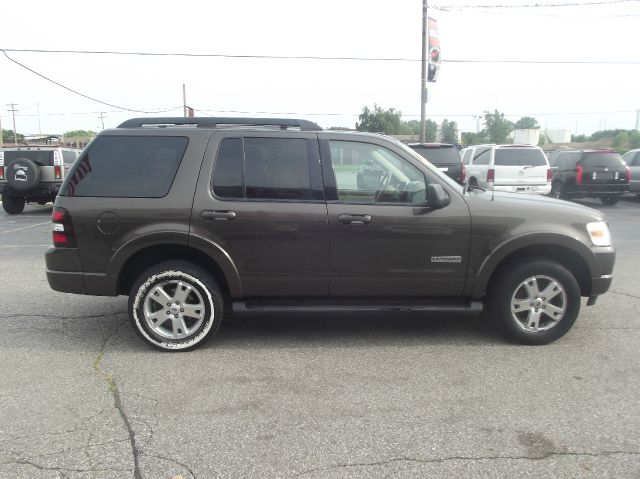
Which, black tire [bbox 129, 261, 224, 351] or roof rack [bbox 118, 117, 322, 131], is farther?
roof rack [bbox 118, 117, 322, 131]

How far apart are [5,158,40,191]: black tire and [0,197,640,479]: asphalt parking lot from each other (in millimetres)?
9815

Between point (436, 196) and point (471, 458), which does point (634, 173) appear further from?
point (471, 458)

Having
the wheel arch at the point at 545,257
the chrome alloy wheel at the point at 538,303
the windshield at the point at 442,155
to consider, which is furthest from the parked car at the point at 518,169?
the chrome alloy wheel at the point at 538,303

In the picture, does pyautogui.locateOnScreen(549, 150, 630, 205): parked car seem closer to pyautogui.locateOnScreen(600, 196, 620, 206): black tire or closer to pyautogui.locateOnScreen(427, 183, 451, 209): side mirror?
pyautogui.locateOnScreen(600, 196, 620, 206): black tire

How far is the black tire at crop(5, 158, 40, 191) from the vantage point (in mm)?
14047

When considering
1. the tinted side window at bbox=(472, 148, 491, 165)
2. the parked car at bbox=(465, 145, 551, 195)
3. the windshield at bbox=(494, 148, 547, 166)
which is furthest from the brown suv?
the tinted side window at bbox=(472, 148, 491, 165)

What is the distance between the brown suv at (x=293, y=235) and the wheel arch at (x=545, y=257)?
2 centimetres

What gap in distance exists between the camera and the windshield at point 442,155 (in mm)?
13914

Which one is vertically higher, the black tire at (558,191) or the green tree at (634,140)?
the green tree at (634,140)

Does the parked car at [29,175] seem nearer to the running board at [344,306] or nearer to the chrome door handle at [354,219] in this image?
the running board at [344,306]

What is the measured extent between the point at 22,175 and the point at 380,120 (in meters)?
51.7

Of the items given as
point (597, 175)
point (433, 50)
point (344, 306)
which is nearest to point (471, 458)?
point (344, 306)

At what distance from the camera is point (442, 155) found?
1402 cm

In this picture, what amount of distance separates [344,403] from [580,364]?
201 cm
